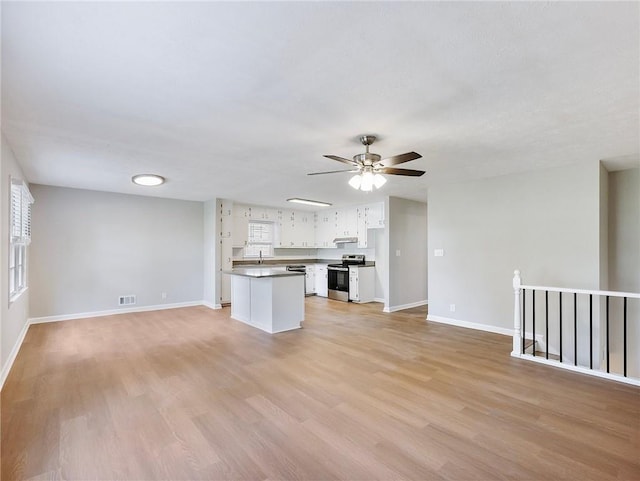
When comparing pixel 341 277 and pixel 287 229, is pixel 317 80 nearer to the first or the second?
pixel 341 277

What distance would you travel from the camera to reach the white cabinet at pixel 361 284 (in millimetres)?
7758

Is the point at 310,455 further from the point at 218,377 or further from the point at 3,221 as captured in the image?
→ the point at 3,221

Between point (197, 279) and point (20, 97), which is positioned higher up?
point (20, 97)

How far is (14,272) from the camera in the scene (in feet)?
13.8

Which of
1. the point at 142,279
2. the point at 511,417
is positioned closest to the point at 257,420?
the point at 511,417

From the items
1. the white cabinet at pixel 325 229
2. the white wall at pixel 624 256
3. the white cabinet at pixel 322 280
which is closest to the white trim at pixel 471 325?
the white wall at pixel 624 256

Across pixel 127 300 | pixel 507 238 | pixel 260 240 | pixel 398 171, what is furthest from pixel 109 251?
pixel 507 238

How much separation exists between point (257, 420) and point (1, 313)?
116 inches

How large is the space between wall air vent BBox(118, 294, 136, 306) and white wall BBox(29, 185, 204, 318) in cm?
8

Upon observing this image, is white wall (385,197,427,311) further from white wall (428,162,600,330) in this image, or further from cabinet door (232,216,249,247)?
cabinet door (232,216,249,247)

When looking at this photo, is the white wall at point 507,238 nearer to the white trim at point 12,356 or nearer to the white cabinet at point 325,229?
the white cabinet at point 325,229

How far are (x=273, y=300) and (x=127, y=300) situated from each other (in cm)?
355

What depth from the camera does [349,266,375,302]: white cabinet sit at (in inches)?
305

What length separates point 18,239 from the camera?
4.03 meters
